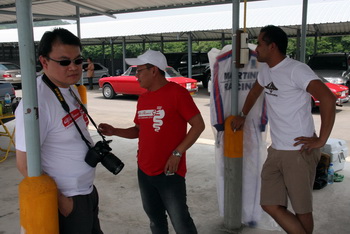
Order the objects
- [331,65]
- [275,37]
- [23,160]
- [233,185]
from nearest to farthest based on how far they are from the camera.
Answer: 1. [23,160]
2. [275,37]
3. [233,185]
4. [331,65]

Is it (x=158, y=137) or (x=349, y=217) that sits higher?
(x=158, y=137)

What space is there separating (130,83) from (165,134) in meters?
12.8

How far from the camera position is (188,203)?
164 inches

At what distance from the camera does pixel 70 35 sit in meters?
1.96

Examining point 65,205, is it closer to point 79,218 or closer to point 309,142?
point 79,218

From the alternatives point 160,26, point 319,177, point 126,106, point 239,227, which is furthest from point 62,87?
point 160,26

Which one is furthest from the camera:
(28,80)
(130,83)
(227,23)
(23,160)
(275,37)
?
(227,23)

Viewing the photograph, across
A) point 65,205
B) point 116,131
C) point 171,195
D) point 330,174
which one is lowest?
point 330,174

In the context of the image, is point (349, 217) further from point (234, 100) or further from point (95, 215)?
point (95, 215)

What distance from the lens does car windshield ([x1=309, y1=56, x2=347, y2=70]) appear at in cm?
1409

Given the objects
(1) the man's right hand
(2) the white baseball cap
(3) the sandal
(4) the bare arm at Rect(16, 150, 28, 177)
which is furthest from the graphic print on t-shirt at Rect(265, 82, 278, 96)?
(3) the sandal

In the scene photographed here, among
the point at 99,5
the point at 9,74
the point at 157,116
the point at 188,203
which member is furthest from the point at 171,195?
the point at 9,74

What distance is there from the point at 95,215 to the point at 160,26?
17.3 m

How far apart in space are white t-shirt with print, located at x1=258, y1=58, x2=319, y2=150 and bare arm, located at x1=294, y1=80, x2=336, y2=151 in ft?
0.23
